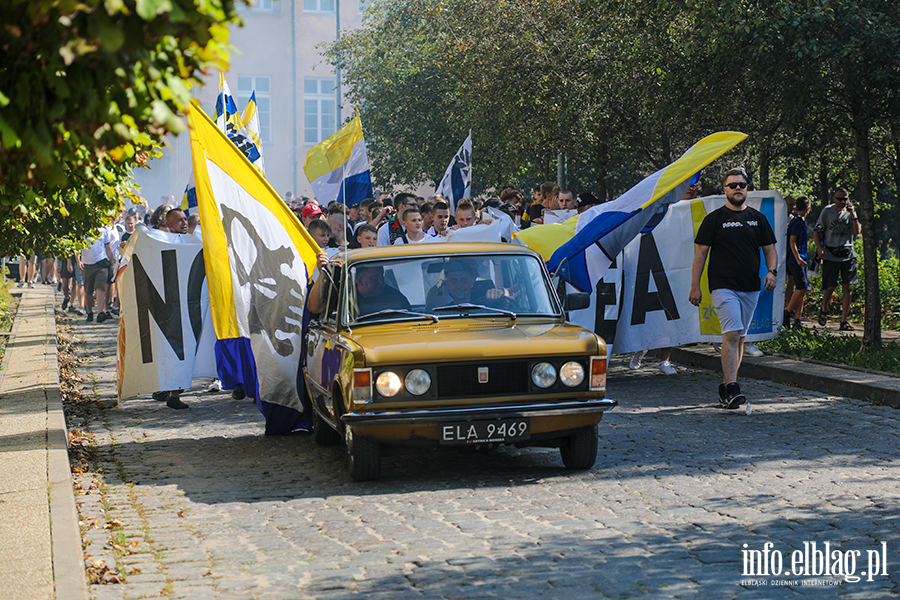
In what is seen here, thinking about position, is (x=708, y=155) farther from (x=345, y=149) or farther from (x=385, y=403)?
(x=385, y=403)

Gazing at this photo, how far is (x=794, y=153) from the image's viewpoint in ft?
53.2

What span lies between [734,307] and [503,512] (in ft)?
14.6

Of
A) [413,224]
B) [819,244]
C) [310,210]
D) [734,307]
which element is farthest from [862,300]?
[413,224]

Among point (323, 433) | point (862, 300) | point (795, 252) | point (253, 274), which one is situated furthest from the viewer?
point (862, 300)

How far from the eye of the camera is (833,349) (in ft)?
42.6

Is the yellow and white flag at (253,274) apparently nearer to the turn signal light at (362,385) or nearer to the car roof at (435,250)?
the car roof at (435,250)

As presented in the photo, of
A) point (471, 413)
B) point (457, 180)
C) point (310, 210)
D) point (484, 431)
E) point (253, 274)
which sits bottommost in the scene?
point (484, 431)

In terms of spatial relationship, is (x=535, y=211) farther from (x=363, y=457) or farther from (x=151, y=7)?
(x=151, y=7)

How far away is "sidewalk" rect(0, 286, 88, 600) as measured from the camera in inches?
193

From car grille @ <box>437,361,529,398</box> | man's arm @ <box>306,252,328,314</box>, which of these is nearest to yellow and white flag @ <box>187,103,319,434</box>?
man's arm @ <box>306,252,328,314</box>

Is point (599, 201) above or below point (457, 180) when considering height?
below

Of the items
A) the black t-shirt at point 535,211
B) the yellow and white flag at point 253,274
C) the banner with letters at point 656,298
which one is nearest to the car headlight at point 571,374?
the yellow and white flag at point 253,274

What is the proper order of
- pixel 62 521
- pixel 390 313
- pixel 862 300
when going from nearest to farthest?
pixel 62 521
pixel 390 313
pixel 862 300

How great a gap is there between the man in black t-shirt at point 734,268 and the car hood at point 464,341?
9.80 ft
